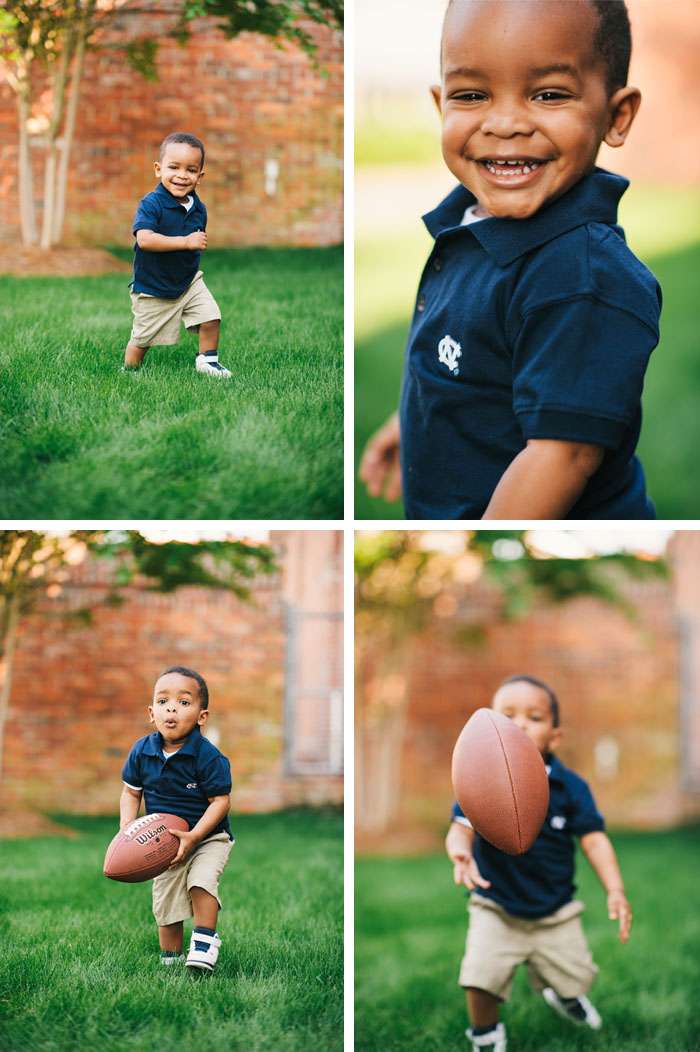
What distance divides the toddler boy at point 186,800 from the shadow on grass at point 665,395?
232 centimetres

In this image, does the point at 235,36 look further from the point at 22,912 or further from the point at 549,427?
the point at 22,912

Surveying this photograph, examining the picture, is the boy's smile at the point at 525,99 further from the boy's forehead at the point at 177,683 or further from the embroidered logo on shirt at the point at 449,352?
the boy's forehead at the point at 177,683

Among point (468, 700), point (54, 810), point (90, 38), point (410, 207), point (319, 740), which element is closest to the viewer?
point (90, 38)

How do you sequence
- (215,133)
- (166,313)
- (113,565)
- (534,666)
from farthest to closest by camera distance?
(534,666) → (113,565) → (215,133) → (166,313)

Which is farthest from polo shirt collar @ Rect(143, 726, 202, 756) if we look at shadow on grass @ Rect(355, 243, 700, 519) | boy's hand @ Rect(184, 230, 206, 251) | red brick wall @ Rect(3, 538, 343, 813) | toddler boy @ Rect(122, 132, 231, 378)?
shadow on grass @ Rect(355, 243, 700, 519)

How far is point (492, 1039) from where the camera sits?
227cm

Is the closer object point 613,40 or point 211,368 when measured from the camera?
point 613,40

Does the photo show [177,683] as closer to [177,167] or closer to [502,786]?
[502,786]

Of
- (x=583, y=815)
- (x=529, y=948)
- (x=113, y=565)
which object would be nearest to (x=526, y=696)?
(x=583, y=815)

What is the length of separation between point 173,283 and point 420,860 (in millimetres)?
3267

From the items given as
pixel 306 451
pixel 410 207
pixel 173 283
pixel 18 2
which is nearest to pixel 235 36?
pixel 18 2

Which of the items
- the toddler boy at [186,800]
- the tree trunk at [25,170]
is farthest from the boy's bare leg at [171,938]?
the tree trunk at [25,170]

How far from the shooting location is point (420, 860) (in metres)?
4.66

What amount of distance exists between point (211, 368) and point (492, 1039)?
161 centimetres
